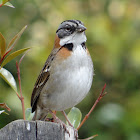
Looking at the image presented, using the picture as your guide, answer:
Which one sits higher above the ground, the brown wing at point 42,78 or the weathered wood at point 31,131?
the weathered wood at point 31,131

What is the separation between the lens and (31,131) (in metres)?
2.10

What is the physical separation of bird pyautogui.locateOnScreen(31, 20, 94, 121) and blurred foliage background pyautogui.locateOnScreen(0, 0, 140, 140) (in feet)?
3.70

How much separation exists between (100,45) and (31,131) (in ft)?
10.3

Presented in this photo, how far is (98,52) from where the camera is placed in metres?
5.10

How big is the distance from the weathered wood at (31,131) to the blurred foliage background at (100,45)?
2423 mm

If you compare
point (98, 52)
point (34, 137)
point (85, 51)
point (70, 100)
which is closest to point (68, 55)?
point (85, 51)

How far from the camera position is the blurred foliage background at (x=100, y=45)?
15.3ft

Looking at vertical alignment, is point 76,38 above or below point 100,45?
above

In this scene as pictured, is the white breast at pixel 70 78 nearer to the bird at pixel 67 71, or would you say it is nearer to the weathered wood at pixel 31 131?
the bird at pixel 67 71

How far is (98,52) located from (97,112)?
0.81 metres

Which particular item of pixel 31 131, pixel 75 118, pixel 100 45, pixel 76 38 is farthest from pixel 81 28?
pixel 100 45

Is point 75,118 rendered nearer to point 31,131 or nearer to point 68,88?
point 31,131

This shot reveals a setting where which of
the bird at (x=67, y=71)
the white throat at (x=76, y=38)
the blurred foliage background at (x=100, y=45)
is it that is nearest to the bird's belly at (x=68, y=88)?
the bird at (x=67, y=71)

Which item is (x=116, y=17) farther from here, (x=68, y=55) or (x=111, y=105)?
(x=68, y=55)
